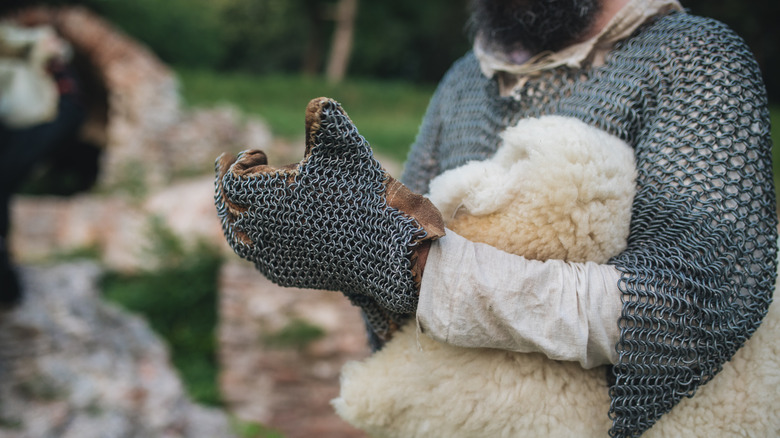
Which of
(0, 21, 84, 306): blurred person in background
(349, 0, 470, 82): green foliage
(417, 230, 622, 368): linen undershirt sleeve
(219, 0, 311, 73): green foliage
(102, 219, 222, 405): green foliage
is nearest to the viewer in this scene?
(417, 230, 622, 368): linen undershirt sleeve

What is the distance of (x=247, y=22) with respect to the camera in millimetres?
31391

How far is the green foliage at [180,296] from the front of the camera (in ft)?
24.6

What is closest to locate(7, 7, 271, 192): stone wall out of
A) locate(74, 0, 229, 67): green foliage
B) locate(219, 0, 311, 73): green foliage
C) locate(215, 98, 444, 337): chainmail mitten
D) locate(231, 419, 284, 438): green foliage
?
locate(231, 419, 284, 438): green foliage

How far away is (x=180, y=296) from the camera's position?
7.63 meters

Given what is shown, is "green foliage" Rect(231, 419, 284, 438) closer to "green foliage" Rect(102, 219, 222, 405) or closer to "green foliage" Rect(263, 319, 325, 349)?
"green foliage" Rect(263, 319, 325, 349)

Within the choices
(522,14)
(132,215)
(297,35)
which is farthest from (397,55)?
(522,14)

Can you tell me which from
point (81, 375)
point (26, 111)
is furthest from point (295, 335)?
point (26, 111)

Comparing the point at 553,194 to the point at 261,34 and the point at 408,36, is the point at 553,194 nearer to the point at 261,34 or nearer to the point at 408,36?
the point at 408,36

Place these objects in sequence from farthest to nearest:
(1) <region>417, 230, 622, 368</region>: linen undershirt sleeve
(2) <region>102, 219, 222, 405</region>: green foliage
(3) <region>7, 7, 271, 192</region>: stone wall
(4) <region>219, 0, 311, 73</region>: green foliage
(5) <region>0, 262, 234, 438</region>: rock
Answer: (4) <region>219, 0, 311, 73</region>: green foliage < (3) <region>7, 7, 271, 192</region>: stone wall < (2) <region>102, 219, 222, 405</region>: green foliage < (5) <region>0, 262, 234, 438</region>: rock < (1) <region>417, 230, 622, 368</region>: linen undershirt sleeve

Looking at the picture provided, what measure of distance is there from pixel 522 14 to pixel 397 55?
28.6 meters

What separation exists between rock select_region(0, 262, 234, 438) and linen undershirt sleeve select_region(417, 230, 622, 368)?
5012 millimetres

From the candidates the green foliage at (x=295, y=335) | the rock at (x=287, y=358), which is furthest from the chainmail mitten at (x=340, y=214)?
the green foliage at (x=295, y=335)

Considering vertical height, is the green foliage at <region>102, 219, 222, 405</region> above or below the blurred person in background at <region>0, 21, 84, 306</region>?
below

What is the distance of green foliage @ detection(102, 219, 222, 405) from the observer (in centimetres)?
749
